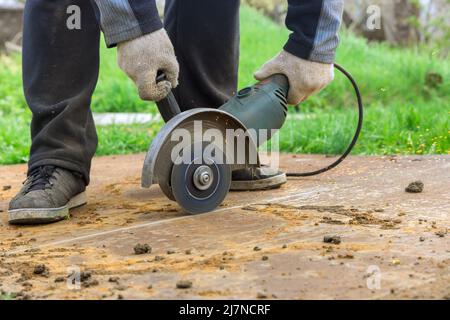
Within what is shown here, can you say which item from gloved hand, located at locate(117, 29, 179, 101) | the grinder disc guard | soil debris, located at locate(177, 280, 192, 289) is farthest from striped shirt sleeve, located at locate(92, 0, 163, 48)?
soil debris, located at locate(177, 280, 192, 289)

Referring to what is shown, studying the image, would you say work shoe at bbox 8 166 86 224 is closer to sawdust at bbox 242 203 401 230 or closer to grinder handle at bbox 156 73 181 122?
grinder handle at bbox 156 73 181 122

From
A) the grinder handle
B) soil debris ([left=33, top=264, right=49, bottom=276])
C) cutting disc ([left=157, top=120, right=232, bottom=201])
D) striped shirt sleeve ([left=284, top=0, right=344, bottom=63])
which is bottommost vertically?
soil debris ([left=33, top=264, right=49, bottom=276])

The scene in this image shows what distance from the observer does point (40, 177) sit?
9.26ft

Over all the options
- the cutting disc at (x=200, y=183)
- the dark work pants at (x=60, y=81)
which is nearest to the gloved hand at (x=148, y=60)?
the cutting disc at (x=200, y=183)

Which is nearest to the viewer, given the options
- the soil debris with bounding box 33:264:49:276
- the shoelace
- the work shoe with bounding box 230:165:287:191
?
the soil debris with bounding box 33:264:49:276

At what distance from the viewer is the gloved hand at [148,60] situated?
250 cm

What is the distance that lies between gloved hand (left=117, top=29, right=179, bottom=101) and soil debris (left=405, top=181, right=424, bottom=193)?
3.26 feet

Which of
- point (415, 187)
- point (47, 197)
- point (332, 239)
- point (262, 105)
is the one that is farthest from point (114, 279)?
point (415, 187)

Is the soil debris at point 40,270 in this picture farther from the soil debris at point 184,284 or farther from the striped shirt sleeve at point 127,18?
the striped shirt sleeve at point 127,18

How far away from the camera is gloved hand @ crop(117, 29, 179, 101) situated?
8.20 ft

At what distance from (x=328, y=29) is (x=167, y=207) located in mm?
858

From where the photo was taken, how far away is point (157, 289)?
1853 millimetres

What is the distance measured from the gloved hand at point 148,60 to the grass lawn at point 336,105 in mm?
1370
